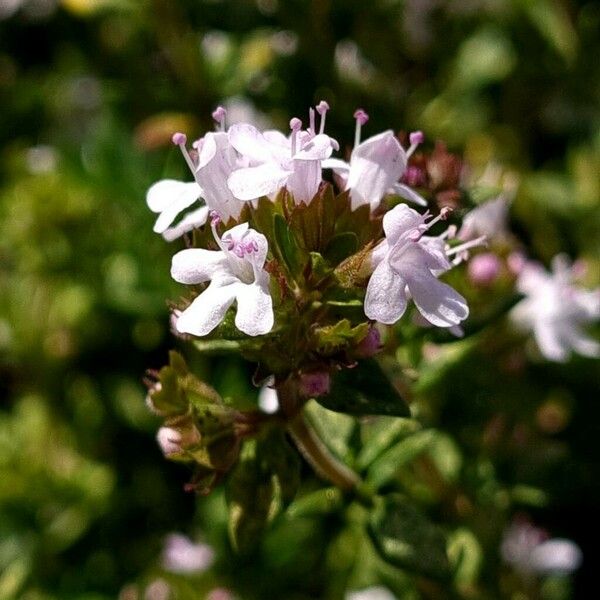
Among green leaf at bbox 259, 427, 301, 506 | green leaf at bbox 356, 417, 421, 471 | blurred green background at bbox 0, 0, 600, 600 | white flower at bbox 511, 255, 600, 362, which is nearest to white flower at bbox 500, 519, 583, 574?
blurred green background at bbox 0, 0, 600, 600

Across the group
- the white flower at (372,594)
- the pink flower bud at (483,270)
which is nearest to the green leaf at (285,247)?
the pink flower bud at (483,270)

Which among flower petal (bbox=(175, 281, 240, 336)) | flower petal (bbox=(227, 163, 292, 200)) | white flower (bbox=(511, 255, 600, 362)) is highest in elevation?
flower petal (bbox=(227, 163, 292, 200))

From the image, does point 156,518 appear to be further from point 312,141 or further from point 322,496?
point 312,141

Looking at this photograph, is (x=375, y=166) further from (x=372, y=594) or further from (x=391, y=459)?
(x=372, y=594)

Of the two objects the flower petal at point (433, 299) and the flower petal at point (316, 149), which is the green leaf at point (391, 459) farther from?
the flower petal at point (316, 149)

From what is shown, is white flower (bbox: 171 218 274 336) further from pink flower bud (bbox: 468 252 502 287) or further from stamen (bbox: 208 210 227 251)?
pink flower bud (bbox: 468 252 502 287)

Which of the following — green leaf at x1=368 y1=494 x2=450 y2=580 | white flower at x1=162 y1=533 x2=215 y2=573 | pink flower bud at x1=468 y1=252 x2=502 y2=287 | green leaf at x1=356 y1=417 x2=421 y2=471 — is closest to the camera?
green leaf at x1=368 y1=494 x2=450 y2=580

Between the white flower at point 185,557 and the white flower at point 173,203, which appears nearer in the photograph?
the white flower at point 173,203
